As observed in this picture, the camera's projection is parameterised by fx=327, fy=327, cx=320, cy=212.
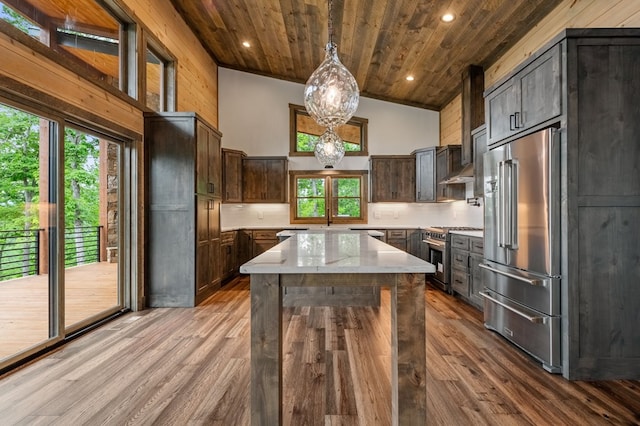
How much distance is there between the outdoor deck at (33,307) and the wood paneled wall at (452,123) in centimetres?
570

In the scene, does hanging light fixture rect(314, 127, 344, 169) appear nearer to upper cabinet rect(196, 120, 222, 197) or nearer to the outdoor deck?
upper cabinet rect(196, 120, 222, 197)

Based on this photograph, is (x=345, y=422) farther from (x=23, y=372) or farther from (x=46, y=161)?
(x=46, y=161)

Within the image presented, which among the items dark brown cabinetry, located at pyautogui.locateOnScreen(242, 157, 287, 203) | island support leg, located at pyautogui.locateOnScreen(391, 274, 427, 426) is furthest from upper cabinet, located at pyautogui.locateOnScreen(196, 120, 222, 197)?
island support leg, located at pyautogui.locateOnScreen(391, 274, 427, 426)

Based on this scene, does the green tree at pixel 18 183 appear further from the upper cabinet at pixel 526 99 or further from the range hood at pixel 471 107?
the range hood at pixel 471 107

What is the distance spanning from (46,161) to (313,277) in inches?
106

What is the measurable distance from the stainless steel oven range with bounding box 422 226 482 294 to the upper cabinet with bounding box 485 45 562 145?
189 centimetres

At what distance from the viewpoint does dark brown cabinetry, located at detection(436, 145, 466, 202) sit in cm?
545

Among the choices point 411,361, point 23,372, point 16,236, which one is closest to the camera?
point 411,361

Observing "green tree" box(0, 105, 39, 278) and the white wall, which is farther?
the white wall

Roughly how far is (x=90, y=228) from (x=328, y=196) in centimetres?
419

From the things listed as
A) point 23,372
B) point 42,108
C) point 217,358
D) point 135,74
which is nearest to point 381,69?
point 135,74

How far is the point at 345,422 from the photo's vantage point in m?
1.71

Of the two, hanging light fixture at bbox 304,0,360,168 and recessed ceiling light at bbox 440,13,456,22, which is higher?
recessed ceiling light at bbox 440,13,456,22

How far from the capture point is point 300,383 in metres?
2.11
